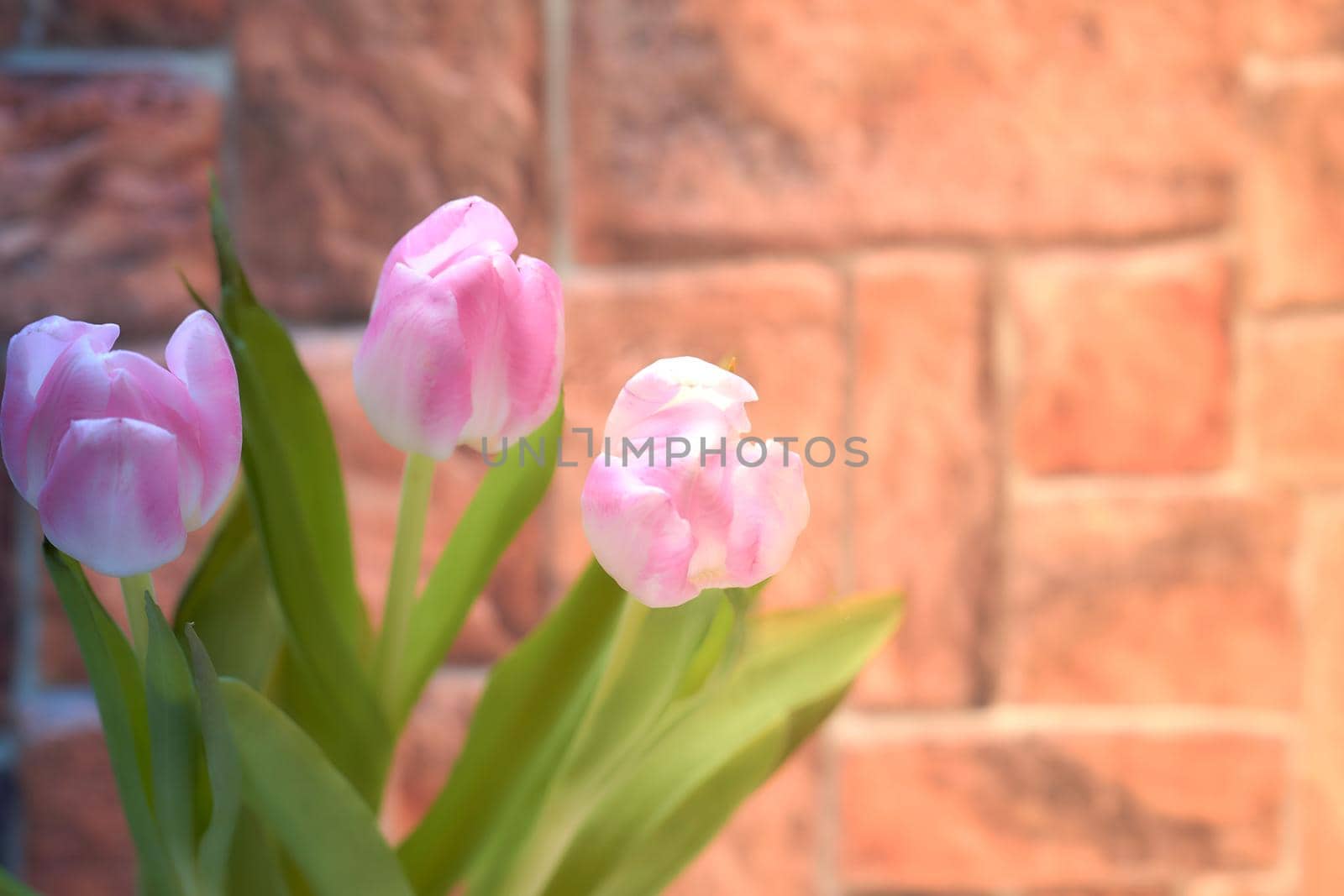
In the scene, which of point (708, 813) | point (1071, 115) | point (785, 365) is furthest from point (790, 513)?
point (1071, 115)

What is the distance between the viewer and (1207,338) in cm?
72

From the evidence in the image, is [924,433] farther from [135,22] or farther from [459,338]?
[135,22]

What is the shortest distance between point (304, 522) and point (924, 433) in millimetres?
476

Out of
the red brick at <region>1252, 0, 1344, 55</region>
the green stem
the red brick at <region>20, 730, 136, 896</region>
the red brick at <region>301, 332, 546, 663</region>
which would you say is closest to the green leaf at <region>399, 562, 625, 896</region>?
the green stem

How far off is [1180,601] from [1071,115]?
14.3 inches

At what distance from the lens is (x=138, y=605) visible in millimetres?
344

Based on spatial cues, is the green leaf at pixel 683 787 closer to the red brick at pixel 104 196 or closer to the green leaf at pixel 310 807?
the green leaf at pixel 310 807

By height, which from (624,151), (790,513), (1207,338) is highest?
(624,151)

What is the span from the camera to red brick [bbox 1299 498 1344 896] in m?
0.73

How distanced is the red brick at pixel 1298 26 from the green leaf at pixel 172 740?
78 cm

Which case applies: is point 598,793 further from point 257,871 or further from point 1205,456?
point 1205,456

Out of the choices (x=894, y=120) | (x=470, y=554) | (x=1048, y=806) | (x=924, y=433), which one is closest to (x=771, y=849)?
(x=1048, y=806)

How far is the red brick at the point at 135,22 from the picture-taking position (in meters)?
0.68

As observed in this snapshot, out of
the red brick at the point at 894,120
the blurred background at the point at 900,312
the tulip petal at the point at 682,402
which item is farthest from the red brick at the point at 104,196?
the tulip petal at the point at 682,402
